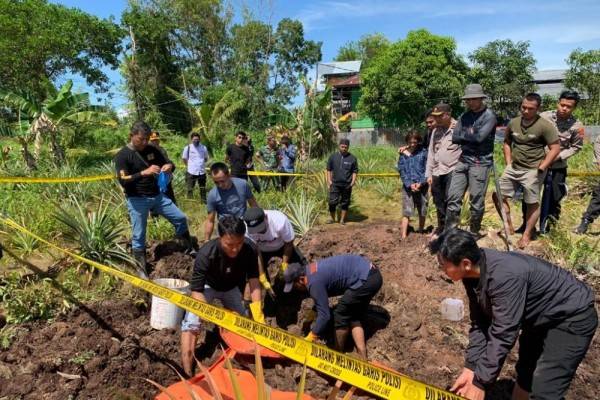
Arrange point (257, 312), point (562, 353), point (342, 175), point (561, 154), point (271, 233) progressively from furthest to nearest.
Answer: point (342, 175), point (561, 154), point (271, 233), point (257, 312), point (562, 353)

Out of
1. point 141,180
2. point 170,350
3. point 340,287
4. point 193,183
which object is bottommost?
point 170,350

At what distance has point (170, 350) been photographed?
397 centimetres

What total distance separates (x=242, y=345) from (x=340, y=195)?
393cm

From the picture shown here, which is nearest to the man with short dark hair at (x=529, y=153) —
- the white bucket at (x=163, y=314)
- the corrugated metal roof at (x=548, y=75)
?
the white bucket at (x=163, y=314)

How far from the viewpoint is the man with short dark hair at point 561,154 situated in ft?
16.8

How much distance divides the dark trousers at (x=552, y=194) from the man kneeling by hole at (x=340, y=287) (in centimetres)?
279

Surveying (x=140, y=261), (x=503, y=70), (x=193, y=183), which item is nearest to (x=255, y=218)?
(x=140, y=261)

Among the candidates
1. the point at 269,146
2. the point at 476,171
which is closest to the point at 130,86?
the point at 269,146

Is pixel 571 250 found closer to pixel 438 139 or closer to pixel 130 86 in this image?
pixel 438 139

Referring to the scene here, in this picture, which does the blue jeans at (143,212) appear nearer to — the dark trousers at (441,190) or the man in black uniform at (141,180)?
the man in black uniform at (141,180)

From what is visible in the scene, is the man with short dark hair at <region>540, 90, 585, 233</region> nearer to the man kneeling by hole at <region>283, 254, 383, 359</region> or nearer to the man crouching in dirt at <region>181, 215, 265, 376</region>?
the man kneeling by hole at <region>283, 254, 383, 359</region>

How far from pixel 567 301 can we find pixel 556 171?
3.34m

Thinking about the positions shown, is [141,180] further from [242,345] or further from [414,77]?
[414,77]

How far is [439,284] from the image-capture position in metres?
4.77
